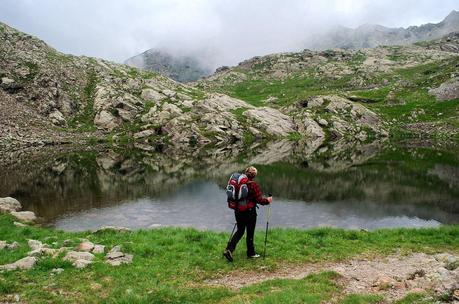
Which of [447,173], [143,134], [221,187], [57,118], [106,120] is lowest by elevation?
[221,187]

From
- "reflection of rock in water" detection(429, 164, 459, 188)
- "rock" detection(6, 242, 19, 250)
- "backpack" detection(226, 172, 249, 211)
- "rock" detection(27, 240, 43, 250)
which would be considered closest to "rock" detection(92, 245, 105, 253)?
"rock" detection(27, 240, 43, 250)

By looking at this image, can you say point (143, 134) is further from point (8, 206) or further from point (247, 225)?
point (247, 225)

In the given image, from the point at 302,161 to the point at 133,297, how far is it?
73.2 metres

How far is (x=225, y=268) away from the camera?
20.5 metres

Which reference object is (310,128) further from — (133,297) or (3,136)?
(133,297)

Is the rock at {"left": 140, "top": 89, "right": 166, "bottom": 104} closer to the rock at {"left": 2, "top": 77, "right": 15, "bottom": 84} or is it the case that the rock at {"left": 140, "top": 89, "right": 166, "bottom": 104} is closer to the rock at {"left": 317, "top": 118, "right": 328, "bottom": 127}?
the rock at {"left": 2, "top": 77, "right": 15, "bottom": 84}

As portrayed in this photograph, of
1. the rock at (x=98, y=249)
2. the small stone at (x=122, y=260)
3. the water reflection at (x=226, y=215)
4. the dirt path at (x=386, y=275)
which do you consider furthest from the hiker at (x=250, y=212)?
the water reflection at (x=226, y=215)

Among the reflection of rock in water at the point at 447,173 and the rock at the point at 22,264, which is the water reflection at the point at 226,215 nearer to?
the rock at the point at 22,264

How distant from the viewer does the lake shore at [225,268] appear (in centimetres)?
1625

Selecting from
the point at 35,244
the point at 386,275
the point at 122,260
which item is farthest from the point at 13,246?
the point at 386,275

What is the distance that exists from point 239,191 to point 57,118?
116226mm

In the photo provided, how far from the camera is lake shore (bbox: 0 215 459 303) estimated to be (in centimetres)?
1625

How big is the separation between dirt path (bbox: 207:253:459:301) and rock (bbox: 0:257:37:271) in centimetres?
874

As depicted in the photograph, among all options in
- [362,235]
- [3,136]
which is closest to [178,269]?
[362,235]
